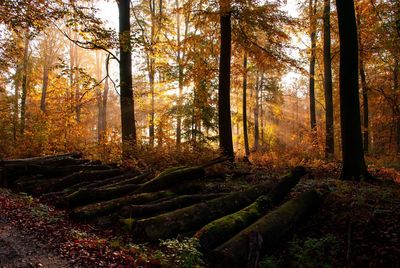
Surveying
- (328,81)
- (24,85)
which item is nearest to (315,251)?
(328,81)

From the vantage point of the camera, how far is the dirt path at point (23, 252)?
18.3ft

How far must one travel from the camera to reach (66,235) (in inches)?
275

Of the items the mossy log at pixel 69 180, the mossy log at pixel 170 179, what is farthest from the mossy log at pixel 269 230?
the mossy log at pixel 69 180

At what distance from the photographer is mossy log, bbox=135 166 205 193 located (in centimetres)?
982

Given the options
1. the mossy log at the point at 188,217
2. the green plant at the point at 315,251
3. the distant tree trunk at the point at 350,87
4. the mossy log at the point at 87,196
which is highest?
the distant tree trunk at the point at 350,87

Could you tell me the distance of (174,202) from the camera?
8555mm

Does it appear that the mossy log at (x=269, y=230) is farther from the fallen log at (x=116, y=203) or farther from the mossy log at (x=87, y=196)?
the mossy log at (x=87, y=196)

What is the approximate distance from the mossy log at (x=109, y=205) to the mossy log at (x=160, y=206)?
2.25 feet

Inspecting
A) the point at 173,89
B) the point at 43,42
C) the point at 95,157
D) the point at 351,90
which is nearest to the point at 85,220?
the point at 95,157

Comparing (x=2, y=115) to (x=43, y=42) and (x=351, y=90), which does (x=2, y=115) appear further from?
(x=351, y=90)

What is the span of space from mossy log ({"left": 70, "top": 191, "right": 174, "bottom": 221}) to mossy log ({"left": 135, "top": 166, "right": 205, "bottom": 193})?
0.53 m

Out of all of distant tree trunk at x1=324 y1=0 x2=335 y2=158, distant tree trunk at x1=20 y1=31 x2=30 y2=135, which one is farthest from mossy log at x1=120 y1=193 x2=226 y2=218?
distant tree trunk at x1=20 y1=31 x2=30 y2=135

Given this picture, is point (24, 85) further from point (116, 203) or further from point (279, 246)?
point (279, 246)

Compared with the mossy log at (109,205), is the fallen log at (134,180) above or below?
above
